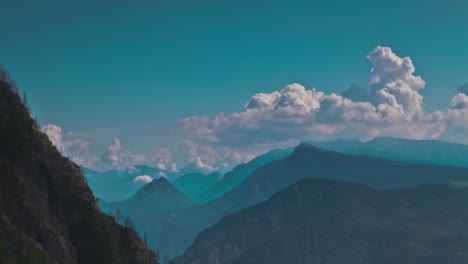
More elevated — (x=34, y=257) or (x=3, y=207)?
(x=3, y=207)

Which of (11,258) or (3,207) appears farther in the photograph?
(3,207)

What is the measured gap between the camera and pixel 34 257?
195m

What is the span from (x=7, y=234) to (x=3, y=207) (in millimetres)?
12956

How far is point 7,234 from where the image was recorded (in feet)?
629

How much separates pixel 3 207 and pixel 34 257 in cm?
2338

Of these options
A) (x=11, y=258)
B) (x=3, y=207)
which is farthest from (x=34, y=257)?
(x=3, y=207)

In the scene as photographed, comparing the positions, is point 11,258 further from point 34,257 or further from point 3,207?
point 3,207

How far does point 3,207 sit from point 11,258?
77.3 feet

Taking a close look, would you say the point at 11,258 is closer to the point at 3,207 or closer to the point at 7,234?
the point at 7,234

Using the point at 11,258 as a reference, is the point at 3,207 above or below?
above

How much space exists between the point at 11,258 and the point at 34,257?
10.6m

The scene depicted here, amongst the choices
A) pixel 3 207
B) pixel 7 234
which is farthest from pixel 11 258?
pixel 3 207

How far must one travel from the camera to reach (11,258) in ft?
608

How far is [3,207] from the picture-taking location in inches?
7864
